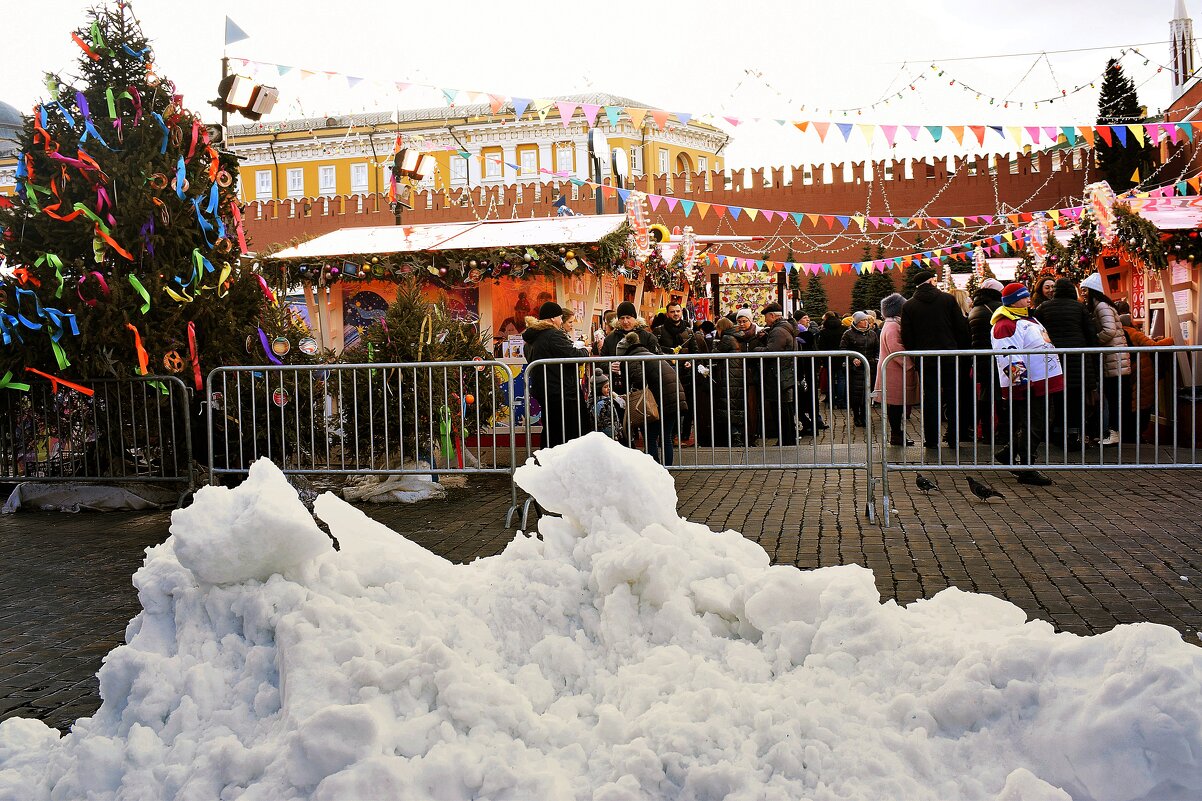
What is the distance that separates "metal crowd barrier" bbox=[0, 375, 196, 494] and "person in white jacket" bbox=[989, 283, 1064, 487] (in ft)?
21.0

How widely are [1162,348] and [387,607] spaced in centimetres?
631

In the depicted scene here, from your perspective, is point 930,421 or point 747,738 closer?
point 747,738

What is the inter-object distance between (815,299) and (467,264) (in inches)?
1059

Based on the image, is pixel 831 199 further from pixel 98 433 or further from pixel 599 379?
pixel 98 433

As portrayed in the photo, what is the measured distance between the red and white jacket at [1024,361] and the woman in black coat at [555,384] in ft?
10.6

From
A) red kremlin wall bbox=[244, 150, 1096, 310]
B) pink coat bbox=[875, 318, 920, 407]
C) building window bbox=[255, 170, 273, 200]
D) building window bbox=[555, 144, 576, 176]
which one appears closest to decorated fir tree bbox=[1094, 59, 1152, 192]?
red kremlin wall bbox=[244, 150, 1096, 310]

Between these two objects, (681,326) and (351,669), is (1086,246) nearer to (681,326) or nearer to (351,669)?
(681,326)

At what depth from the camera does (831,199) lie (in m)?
37.7

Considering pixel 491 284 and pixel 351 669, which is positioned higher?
pixel 491 284

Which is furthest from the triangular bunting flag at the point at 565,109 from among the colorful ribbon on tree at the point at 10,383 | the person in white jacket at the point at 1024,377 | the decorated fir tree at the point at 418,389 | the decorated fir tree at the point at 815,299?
the decorated fir tree at the point at 815,299

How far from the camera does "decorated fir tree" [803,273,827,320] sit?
3906 centimetres

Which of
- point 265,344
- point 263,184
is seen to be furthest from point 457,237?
point 263,184

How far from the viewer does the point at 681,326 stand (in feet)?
51.1

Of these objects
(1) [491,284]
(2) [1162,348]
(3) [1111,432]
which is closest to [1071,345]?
(3) [1111,432]
